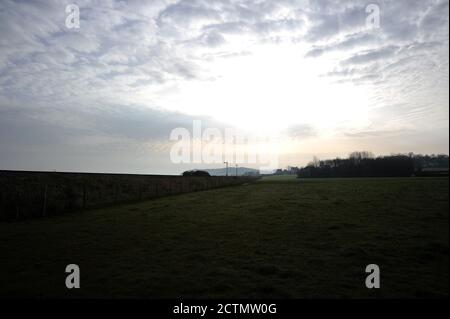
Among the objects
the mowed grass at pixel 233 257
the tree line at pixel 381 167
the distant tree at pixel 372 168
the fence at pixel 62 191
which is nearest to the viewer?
the mowed grass at pixel 233 257

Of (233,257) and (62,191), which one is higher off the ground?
(62,191)

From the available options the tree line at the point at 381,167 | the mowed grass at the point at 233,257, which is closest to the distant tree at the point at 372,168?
the tree line at the point at 381,167

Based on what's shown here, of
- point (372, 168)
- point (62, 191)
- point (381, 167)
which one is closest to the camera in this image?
point (62, 191)

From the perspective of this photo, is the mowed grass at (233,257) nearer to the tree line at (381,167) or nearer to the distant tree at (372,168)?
the tree line at (381,167)

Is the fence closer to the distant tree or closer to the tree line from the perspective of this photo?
the tree line

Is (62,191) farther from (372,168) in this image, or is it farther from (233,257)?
(372,168)

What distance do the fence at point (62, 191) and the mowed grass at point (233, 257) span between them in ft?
11.9

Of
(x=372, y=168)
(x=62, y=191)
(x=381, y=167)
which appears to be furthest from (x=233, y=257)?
(x=372, y=168)

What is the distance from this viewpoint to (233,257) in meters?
7.89

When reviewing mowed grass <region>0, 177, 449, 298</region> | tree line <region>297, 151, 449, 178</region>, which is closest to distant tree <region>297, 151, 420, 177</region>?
tree line <region>297, 151, 449, 178</region>

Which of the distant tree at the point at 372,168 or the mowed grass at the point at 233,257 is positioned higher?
the distant tree at the point at 372,168

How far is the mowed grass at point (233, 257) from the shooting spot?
5.63m

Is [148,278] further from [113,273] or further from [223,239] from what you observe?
[223,239]

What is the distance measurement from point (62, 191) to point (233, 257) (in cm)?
1899
